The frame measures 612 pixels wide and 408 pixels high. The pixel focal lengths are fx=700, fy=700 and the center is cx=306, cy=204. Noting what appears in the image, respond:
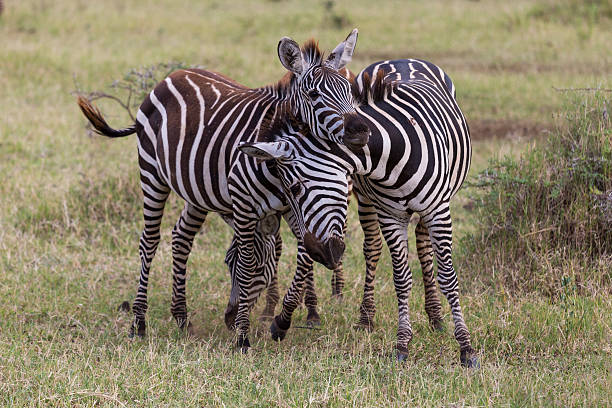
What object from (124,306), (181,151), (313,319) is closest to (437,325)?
(313,319)

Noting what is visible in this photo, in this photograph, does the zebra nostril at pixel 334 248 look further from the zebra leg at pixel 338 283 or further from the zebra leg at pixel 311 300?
the zebra leg at pixel 338 283

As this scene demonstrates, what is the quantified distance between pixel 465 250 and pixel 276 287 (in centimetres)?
172

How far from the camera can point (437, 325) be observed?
5.22 metres

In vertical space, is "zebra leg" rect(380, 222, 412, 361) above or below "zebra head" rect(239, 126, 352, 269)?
Result: below

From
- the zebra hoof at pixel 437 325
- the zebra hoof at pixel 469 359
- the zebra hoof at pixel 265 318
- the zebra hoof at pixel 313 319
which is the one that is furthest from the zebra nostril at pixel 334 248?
the zebra hoof at pixel 265 318

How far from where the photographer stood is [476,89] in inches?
457

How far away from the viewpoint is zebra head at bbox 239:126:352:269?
3.85 m

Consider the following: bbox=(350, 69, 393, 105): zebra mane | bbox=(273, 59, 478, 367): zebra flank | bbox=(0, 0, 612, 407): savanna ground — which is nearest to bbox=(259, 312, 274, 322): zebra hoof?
bbox=(0, 0, 612, 407): savanna ground

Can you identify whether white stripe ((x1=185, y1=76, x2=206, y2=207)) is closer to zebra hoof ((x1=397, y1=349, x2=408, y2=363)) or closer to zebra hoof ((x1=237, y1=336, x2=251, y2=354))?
zebra hoof ((x1=237, y1=336, x2=251, y2=354))

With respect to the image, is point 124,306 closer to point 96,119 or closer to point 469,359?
point 96,119

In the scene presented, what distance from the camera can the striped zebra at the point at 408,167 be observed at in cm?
420

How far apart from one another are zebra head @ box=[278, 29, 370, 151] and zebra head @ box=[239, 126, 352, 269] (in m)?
0.13

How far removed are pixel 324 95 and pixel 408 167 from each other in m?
0.69

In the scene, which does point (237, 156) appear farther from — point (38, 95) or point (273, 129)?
point (38, 95)
